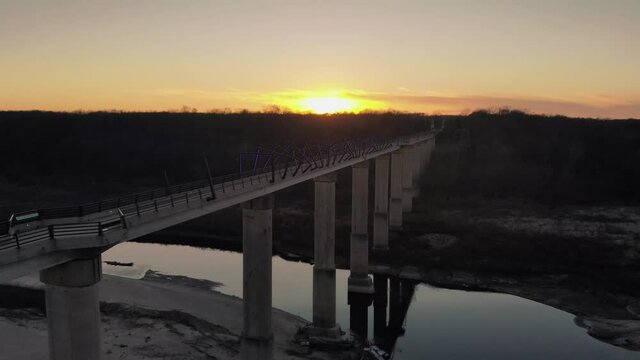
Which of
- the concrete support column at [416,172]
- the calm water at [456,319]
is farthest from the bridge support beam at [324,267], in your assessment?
the concrete support column at [416,172]

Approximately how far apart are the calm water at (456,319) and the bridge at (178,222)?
4376 mm

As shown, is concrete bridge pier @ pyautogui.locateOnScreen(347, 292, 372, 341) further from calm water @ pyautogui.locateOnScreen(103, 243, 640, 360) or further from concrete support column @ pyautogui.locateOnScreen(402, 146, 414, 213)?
concrete support column @ pyautogui.locateOnScreen(402, 146, 414, 213)

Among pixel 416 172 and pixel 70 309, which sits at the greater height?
pixel 70 309

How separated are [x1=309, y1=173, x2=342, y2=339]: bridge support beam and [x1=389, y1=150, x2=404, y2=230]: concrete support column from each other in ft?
90.3

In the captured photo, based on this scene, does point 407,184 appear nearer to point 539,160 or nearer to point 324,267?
point 324,267

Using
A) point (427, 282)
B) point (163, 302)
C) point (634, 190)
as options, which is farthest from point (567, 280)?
point (634, 190)

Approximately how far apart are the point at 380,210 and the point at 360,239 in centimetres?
1007

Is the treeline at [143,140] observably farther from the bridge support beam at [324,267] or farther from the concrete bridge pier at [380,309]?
the bridge support beam at [324,267]

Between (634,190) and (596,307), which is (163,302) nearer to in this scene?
(596,307)

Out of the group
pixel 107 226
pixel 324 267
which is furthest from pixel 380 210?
pixel 107 226

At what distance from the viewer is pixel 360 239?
128 ft

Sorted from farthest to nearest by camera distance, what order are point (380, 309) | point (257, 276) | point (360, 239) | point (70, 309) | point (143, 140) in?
1. point (143, 140)
2. point (360, 239)
3. point (380, 309)
4. point (257, 276)
5. point (70, 309)

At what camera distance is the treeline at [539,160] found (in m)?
82.2

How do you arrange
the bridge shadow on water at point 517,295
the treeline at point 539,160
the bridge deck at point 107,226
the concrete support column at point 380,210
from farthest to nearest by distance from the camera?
the treeline at point 539,160
the concrete support column at point 380,210
the bridge shadow on water at point 517,295
the bridge deck at point 107,226
